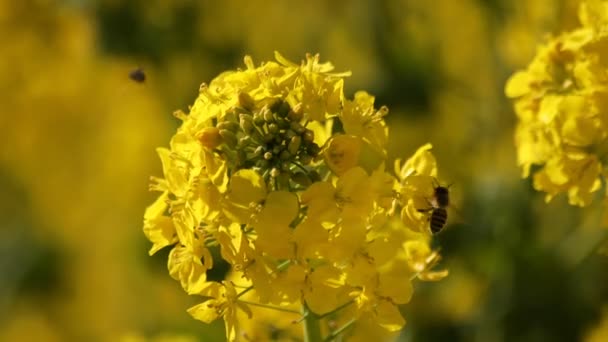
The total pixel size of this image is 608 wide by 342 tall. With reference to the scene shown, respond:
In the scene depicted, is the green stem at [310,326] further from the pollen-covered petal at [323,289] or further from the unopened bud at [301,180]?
the unopened bud at [301,180]

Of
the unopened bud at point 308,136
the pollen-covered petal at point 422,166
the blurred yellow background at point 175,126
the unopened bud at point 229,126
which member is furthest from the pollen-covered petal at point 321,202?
the blurred yellow background at point 175,126

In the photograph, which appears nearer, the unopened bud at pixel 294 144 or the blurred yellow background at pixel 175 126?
the unopened bud at pixel 294 144

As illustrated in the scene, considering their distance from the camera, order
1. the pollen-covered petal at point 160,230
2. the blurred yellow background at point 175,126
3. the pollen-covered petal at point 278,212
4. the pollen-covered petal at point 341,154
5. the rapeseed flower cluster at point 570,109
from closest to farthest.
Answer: the pollen-covered petal at point 278,212
the pollen-covered petal at point 341,154
the pollen-covered petal at point 160,230
the rapeseed flower cluster at point 570,109
the blurred yellow background at point 175,126

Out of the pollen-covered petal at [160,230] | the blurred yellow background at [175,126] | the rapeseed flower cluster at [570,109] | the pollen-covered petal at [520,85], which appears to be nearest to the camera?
the pollen-covered petal at [160,230]

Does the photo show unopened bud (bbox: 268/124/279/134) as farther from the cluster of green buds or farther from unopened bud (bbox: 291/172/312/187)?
unopened bud (bbox: 291/172/312/187)

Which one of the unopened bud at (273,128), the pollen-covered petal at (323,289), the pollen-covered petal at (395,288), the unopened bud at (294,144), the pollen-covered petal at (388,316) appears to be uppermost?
the unopened bud at (273,128)

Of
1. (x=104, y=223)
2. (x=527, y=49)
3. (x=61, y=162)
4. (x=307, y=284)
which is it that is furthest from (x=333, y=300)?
(x=61, y=162)
